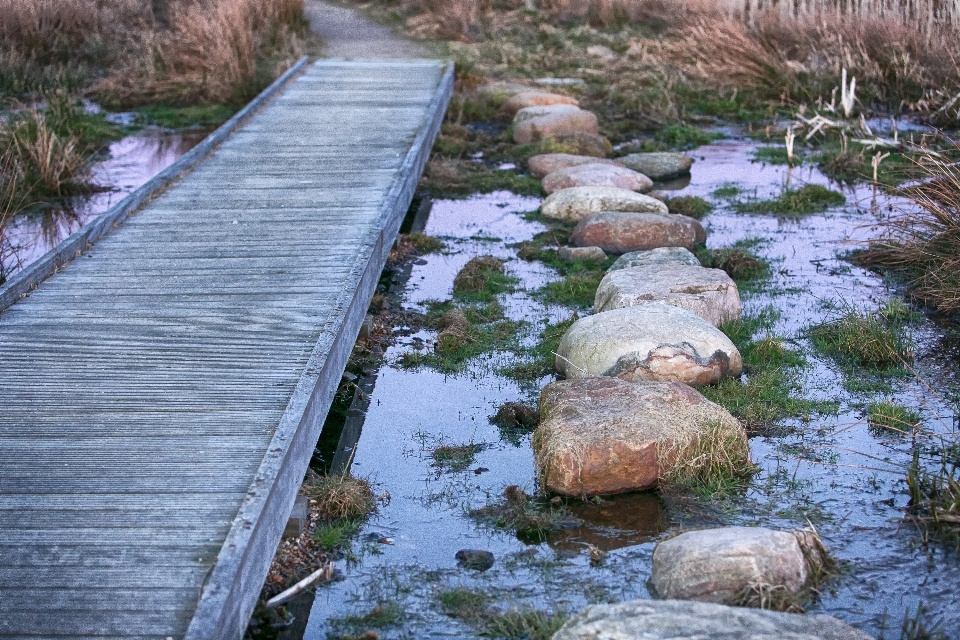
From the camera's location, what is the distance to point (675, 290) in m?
6.65

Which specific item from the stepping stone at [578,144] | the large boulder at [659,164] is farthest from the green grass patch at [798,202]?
the stepping stone at [578,144]

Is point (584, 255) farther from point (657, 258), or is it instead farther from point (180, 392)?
point (180, 392)

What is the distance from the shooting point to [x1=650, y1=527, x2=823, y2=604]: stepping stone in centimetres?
388

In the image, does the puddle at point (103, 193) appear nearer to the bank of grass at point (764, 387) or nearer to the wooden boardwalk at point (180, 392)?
the wooden boardwalk at point (180, 392)

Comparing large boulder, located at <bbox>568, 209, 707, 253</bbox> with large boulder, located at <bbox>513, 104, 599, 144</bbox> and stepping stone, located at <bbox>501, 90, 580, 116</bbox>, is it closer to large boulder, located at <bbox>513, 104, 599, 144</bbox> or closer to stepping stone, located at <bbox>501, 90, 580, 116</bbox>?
large boulder, located at <bbox>513, 104, 599, 144</bbox>

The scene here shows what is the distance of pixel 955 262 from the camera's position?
6.96 metres

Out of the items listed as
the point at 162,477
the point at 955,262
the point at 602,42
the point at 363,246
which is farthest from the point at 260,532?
the point at 602,42

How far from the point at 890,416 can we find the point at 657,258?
2.29m

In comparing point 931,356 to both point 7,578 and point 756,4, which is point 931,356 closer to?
point 7,578

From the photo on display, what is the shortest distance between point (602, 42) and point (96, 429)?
13.6 meters

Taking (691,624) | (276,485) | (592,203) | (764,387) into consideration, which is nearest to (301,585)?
(276,485)

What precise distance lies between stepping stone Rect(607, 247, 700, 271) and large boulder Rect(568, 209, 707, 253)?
650 mm

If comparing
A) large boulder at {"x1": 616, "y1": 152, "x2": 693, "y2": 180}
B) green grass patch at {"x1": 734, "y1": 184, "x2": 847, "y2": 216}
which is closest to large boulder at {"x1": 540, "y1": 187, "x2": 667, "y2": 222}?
green grass patch at {"x1": 734, "y1": 184, "x2": 847, "y2": 216}

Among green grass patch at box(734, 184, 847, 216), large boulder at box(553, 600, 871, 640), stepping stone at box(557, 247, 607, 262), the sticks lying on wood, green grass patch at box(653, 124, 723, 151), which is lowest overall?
green grass patch at box(653, 124, 723, 151)
